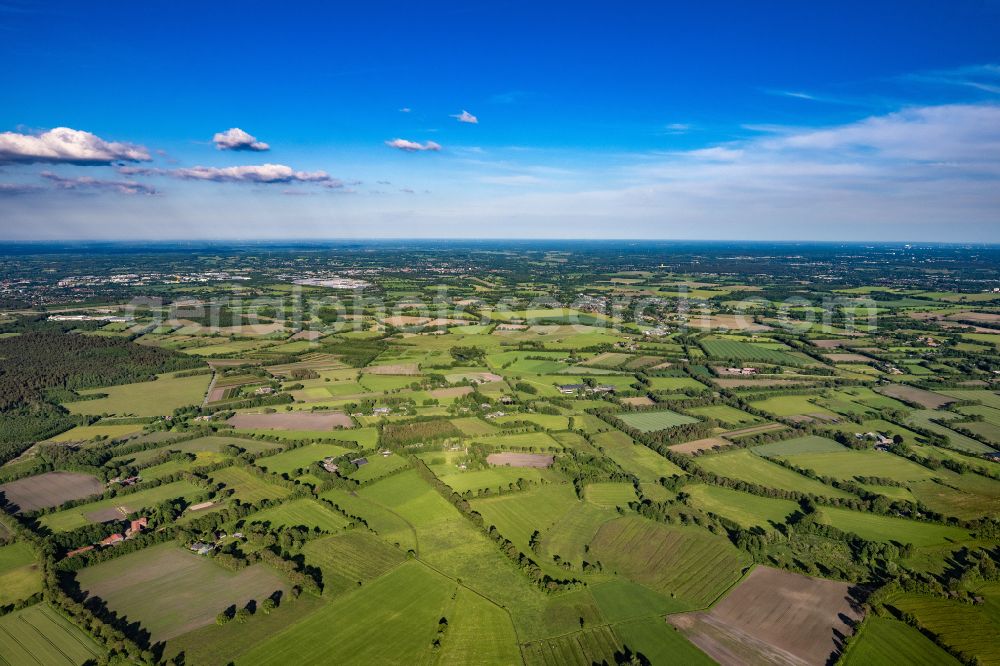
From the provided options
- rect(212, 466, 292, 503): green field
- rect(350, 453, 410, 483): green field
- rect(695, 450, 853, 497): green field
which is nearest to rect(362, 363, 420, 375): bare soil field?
rect(350, 453, 410, 483): green field

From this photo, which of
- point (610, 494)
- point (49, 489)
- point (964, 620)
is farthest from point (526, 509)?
point (49, 489)

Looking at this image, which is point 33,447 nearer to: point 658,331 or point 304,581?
point 304,581

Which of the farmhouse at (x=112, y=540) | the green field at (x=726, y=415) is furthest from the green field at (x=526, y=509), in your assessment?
the green field at (x=726, y=415)

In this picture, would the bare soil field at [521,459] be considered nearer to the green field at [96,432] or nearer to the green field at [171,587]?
the green field at [171,587]

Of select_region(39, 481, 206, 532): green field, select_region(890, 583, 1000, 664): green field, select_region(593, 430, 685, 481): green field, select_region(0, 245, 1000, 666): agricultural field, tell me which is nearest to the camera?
select_region(890, 583, 1000, 664): green field

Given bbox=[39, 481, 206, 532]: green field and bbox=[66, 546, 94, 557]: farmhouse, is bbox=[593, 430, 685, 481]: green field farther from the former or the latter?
bbox=[66, 546, 94, 557]: farmhouse

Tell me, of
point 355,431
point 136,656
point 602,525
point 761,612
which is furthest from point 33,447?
point 761,612
